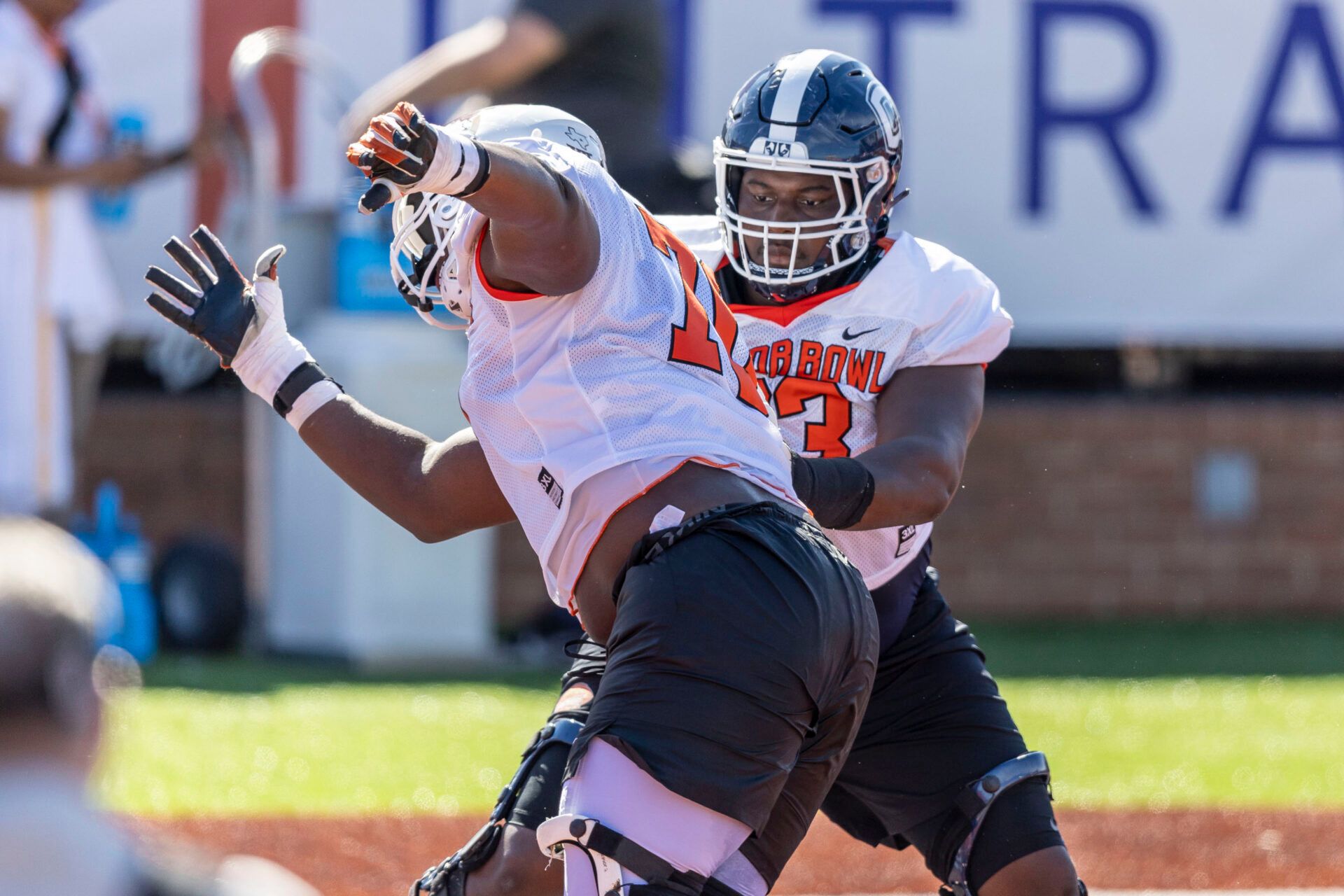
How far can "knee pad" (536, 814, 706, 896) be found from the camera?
9.26 ft

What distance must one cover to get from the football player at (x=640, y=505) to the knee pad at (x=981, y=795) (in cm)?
56

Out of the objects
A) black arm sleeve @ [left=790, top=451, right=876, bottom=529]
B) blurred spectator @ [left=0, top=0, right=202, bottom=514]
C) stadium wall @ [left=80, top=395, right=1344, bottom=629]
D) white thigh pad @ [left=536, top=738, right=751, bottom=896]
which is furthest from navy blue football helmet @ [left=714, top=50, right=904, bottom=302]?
stadium wall @ [left=80, top=395, right=1344, bottom=629]

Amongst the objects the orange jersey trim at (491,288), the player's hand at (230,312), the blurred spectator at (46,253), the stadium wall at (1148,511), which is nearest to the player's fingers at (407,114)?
the orange jersey trim at (491,288)

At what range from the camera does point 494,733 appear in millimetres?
6492

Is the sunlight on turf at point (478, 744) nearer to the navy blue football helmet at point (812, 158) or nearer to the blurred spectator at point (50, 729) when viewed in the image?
the navy blue football helmet at point (812, 158)

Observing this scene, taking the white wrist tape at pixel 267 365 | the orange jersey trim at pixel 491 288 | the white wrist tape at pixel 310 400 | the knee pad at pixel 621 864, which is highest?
the orange jersey trim at pixel 491 288

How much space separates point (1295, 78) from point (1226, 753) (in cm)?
410

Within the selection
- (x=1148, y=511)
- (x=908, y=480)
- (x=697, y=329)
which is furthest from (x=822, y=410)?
(x=1148, y=511)

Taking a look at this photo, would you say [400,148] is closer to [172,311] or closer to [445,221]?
[445,221]

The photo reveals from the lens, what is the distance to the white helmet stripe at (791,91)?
11.8 ft

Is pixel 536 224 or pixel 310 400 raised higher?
Answer: pixel 536 224

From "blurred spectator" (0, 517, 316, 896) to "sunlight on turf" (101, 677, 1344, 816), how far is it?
3.69 metres

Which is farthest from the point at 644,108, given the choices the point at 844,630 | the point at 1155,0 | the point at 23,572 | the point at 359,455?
the point at 23,572

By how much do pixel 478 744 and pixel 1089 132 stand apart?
453 cm
